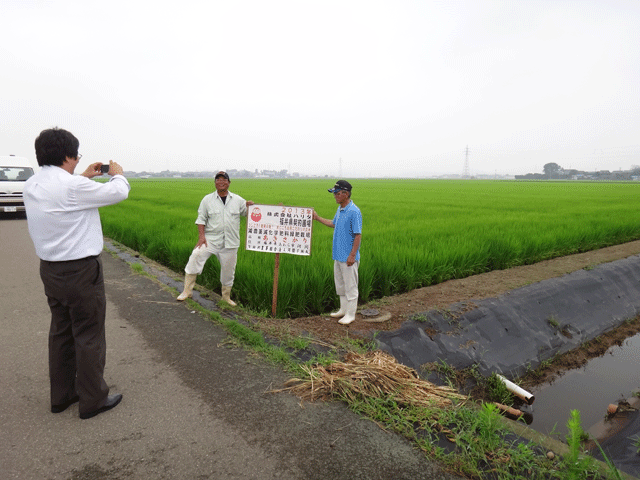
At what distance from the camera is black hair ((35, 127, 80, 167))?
225 cm

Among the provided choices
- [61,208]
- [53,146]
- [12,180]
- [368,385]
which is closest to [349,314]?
[368,385]

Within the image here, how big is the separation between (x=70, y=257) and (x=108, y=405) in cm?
96

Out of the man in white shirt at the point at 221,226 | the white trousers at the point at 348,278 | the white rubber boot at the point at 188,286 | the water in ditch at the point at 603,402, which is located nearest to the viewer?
the water in ditch at the point at 603,402

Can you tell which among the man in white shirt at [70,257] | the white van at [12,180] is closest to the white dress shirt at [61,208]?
the man in white shirt at [70,257]

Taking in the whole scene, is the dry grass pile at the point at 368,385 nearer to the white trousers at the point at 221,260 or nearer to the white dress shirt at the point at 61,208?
the white dress shirt at the point at 61,208

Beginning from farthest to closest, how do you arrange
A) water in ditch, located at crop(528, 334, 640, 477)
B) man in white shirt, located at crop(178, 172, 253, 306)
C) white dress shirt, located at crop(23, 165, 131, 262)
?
man in white shirt, located at crop(178, 172, 253, 306) → water in ditch, located at crop(528, 334, 640, 477) → white dress shirt, located at crop(23, 165, 131, 262)

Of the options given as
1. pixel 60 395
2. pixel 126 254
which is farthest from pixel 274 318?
pixel 126 254

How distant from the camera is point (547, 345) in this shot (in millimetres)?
4824

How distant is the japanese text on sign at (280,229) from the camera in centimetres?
435

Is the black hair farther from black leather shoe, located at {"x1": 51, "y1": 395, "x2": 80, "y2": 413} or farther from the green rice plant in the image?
the green rice plant

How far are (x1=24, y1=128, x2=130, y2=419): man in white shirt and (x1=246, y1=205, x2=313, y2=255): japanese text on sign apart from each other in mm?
2030

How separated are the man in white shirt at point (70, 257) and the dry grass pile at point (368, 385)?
49.9 inches

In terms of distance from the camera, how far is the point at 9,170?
13.7 m

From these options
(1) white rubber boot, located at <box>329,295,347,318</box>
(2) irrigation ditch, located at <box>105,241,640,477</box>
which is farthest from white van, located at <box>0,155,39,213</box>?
(1) white rubber boot, located at <box>329,295,347,318</box>
